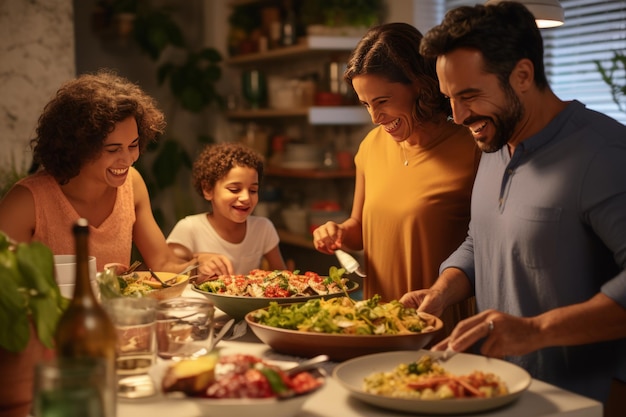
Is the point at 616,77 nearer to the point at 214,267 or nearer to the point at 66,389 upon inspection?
the point at 214,267

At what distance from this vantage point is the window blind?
3752 millimetres

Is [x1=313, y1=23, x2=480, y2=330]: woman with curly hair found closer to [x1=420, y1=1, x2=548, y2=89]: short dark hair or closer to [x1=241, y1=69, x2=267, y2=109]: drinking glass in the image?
[x1=420, y1=1, x2=548, y2=89]: short dark hair

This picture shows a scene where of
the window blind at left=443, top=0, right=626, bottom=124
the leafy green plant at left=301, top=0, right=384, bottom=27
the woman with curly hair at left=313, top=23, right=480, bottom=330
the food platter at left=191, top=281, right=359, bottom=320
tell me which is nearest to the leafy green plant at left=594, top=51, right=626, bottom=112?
the window blind at left=443, top=0, right=626, bottom=124

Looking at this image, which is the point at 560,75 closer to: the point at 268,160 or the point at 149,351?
the point at 268,160

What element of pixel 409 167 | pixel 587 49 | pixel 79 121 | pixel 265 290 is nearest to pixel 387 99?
pixel 409 167

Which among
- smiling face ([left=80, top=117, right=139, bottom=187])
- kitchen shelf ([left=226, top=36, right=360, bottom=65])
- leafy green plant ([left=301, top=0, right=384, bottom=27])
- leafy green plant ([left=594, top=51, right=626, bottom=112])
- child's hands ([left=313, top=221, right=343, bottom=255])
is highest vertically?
leafy green plant ([left=301, top=0, right=384, bottom=27])

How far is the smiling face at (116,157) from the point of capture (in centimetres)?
252

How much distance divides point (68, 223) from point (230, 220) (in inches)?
35.3

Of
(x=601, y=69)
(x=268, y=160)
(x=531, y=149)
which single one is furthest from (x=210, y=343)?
(x=268, y=160)

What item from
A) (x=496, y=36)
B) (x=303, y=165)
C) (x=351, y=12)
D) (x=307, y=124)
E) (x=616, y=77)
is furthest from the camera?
(x=307, y=124)

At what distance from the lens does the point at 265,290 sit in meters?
2.05

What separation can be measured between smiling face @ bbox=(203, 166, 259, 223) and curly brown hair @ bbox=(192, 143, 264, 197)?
23 millimetres

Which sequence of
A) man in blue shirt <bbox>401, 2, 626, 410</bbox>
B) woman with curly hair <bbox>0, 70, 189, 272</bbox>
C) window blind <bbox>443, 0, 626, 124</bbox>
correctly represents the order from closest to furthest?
man in blue shirt <bbox>401, 2, 626, 410</bbox>
woman with curly hair <bbox>0, 70, 189, 272</bbox>
window blind <bbox>443, 0, 626, 124</bbox>

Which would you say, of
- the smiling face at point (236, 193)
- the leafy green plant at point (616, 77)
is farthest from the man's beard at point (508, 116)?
the leafy green plant at point (616, 77)
